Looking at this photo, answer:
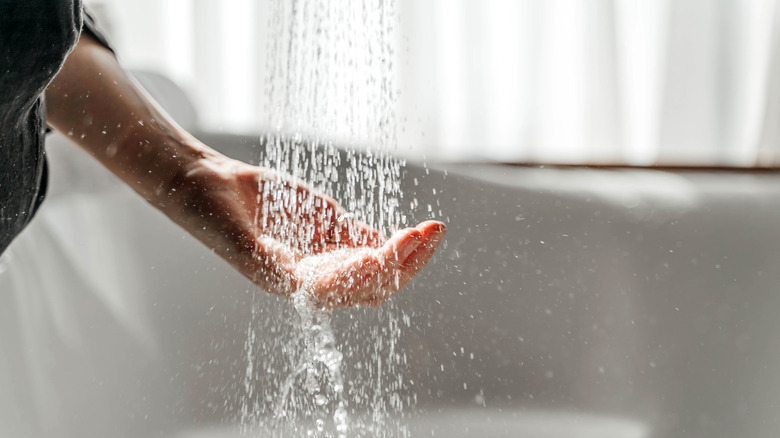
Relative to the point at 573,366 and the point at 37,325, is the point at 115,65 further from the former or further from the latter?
the point at 573,366

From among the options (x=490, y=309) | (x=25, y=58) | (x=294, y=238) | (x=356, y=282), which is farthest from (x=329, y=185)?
(x=25, y=58)

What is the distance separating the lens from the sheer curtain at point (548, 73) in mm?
1059

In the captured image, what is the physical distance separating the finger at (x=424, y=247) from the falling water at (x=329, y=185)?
40cm

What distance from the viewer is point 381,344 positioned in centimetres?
98

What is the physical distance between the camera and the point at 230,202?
609mm

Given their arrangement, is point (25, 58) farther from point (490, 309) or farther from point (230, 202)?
point (490, 309)

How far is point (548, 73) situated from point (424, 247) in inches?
25.3

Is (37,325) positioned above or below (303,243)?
below

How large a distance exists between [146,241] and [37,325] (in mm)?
167

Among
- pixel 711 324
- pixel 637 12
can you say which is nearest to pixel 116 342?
pixel 711 324

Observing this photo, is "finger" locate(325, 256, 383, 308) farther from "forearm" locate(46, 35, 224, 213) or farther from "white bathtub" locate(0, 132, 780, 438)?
"white bathtub" locate(0, 132, 780, 438)

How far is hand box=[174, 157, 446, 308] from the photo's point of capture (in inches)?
20.6

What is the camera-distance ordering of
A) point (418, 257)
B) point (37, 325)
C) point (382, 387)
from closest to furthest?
point (418, 257) < point (37, 325) < point (382, 387)

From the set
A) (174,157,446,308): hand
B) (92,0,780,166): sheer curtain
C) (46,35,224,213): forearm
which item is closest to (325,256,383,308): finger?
(174,157,446,308): hand
